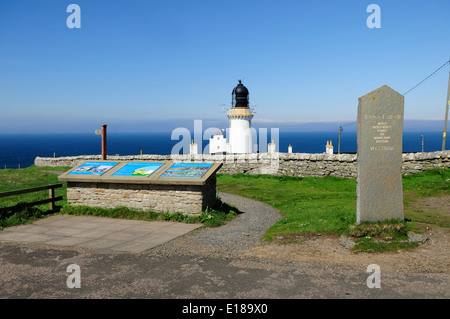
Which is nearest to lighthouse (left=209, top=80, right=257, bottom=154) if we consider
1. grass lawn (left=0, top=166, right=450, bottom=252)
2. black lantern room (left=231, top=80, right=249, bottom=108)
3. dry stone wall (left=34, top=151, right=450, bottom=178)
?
black lantern room (left=231, top=80, right=249, bottom=108)

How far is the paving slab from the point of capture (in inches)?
356

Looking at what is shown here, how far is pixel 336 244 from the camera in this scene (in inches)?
332

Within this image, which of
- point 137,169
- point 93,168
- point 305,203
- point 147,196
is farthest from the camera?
point 305,203

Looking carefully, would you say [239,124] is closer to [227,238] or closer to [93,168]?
[93,168]

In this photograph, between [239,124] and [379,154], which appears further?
[239,124]

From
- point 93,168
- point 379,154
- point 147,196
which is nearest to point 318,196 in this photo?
point 379,154

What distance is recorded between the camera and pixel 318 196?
50.4ft

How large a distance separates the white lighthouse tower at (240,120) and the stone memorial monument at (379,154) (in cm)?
3032

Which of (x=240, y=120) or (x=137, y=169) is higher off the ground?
(x=240, y=120)

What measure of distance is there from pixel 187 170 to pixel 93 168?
4.05 metres

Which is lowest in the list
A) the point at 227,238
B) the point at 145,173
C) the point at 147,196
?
the point at 227,238

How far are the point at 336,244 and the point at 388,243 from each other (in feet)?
3.80
